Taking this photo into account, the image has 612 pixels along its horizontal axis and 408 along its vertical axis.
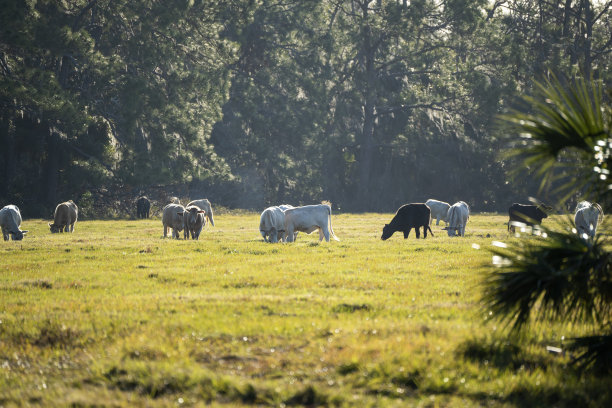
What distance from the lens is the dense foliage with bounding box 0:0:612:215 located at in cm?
4181

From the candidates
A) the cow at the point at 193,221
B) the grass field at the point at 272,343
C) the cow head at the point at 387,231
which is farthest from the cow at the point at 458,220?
the grass field at the point at 272,343

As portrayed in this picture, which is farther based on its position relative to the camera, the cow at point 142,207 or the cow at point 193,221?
the cow at point 142,207

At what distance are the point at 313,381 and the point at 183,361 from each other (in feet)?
4.60

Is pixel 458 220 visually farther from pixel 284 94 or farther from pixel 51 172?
pixel 284 94

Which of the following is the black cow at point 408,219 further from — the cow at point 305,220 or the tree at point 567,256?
the tree at point 567,256

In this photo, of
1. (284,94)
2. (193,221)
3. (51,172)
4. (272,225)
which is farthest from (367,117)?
(272,225)

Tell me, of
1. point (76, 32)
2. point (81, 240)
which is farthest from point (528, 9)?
point (81, 240)

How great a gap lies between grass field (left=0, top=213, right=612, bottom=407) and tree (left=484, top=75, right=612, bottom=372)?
31 centimetres

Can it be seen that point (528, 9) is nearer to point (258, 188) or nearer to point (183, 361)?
point (258, 188)

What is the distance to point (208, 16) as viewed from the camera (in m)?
49.5

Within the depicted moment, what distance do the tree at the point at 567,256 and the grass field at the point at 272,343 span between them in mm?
305

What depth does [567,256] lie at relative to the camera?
658 cm

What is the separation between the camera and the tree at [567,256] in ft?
21.1

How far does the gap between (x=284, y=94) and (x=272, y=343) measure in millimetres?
49493
